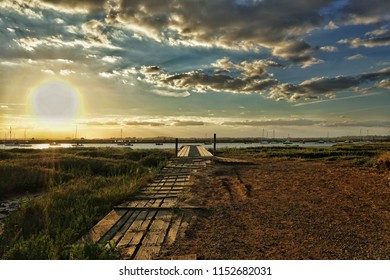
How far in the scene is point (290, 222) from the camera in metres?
6.83

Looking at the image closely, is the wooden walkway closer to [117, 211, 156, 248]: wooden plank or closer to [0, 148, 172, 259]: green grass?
[117, 211, 156, 248]: wooden plank

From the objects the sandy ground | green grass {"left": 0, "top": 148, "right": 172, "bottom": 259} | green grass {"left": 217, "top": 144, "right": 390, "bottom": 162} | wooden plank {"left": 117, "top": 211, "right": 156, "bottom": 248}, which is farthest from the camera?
green grass {"left": 217, "top": 144, "right": 390, "bottom": 162}

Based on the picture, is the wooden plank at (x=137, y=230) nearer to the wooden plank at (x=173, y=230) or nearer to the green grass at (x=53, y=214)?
the wooden plank at (x=173, y=230)

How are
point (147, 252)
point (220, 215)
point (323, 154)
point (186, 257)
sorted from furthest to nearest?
point (323, 154) < point (220, 215) < point (147, 252) < point (186, 257)

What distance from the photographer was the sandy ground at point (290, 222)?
16.7 feet

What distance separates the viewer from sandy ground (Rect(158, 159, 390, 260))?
16.7 ft

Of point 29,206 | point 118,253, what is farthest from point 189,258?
point 29,206

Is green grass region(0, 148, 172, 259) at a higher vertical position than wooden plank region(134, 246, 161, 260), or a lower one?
lower

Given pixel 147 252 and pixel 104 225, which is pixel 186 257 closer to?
pixel 147 252

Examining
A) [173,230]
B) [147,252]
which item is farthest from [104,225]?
[147,252]

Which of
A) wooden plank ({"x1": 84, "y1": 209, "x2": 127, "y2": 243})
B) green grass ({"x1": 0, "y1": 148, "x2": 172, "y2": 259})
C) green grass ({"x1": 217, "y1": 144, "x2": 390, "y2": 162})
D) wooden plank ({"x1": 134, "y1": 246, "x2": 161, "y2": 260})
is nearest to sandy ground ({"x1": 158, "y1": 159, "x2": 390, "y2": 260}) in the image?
wooden plank ({"x1": 134, "y1": 246, "x2": 161, "y2": 260})

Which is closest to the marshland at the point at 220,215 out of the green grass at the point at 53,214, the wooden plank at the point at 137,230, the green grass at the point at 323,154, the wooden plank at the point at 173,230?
the green grass at the point at 53,214
